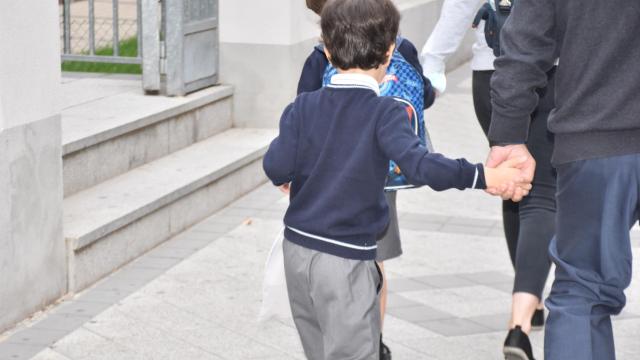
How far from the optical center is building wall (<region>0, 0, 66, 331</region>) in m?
5.26

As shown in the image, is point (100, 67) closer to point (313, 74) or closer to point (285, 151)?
point (313, 74)

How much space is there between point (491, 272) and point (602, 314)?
2.59 metres

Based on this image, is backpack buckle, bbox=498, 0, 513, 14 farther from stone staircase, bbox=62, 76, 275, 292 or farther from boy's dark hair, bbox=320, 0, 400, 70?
stone staircase, bbox=62, 76, 275, 292

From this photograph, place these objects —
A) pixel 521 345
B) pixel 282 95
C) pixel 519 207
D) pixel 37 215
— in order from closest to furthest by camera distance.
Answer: pixel 521 345 < pixel 519 207 < pixel 37 215 < pixel 282 95

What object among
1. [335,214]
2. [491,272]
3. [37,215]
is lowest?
[491,272]

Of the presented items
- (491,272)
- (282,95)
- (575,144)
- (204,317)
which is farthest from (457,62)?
(575,144)

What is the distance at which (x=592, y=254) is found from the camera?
3.82 meters

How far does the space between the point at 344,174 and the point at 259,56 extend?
5.13 meters

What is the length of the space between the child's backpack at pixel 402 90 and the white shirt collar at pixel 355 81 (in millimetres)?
550

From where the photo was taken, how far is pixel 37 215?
554 centimetres

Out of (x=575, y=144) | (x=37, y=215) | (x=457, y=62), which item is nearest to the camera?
(x=575, y=144)

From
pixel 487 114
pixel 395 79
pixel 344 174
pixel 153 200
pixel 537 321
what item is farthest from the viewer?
pixel 153 200

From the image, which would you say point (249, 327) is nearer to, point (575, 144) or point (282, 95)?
point (575, 144)

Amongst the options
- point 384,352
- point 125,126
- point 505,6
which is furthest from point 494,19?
point 125,126
